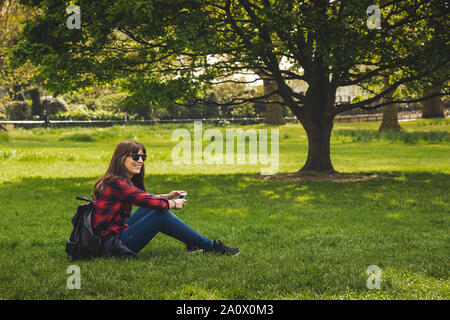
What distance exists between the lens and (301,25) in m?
11.9

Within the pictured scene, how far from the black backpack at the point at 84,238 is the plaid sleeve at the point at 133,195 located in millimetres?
353

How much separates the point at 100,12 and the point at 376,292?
Result: 10268 mm

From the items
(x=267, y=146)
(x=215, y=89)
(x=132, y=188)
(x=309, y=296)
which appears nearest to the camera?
(x=309, y=296)

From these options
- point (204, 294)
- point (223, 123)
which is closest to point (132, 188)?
point (204, 294)

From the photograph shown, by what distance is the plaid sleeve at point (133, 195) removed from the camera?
5.40 metres

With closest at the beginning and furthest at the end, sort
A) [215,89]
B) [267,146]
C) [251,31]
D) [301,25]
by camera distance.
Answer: [301,25], [251,31], [267,146], [215,89]

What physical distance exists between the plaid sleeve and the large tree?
A: 6.21 metres

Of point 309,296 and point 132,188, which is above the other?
point 132,188

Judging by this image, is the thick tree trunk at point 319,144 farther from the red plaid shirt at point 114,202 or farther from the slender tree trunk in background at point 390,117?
the slender tree trunk in background at point 390,117

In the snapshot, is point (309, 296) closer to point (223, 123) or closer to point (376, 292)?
point (376, 292)

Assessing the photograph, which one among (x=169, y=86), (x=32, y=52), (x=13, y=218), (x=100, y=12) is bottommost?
(x=13, y=218)
